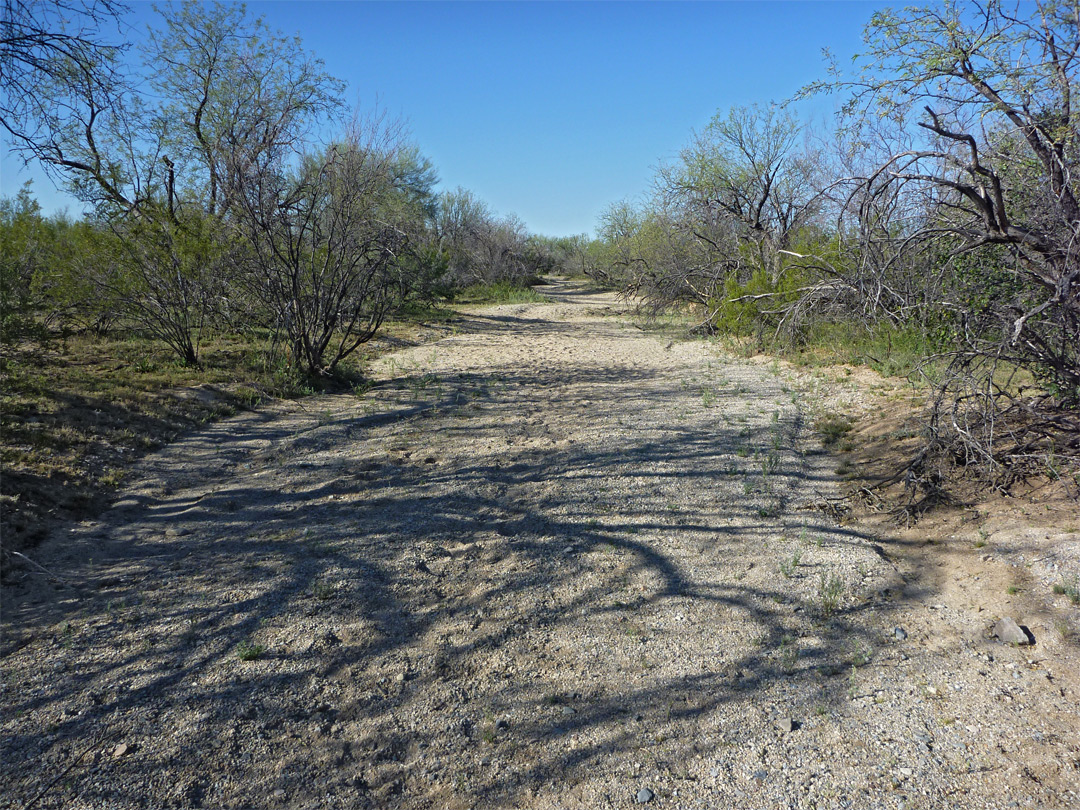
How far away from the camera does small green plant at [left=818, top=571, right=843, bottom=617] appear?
363 centimetres

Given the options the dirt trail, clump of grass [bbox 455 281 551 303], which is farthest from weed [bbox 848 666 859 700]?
clump of grass [bbox 455 281 551 303]

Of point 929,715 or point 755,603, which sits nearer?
point 929,715

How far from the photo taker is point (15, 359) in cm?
773

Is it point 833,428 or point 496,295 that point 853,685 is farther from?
point 496,295

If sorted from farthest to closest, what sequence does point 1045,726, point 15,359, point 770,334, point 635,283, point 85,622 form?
point 635,283, point 770,334, point 15,359, point 85,622, point 1045,726

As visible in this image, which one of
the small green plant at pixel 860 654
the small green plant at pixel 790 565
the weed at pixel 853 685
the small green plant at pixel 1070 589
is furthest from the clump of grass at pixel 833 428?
the weed at pixel 853 685

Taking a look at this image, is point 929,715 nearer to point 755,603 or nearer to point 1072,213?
point 755,603

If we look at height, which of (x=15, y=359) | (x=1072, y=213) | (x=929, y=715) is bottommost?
(x=929, y=715)

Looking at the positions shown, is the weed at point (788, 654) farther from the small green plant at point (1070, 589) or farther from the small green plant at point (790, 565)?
the small green plant at point (1070, 589)

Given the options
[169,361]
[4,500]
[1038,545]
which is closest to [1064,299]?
[1038,545]

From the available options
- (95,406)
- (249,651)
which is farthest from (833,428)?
(95,406)

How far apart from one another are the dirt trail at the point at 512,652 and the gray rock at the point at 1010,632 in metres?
0.06

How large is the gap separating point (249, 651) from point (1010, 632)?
3821 mm

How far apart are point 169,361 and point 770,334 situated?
10.2 metres
